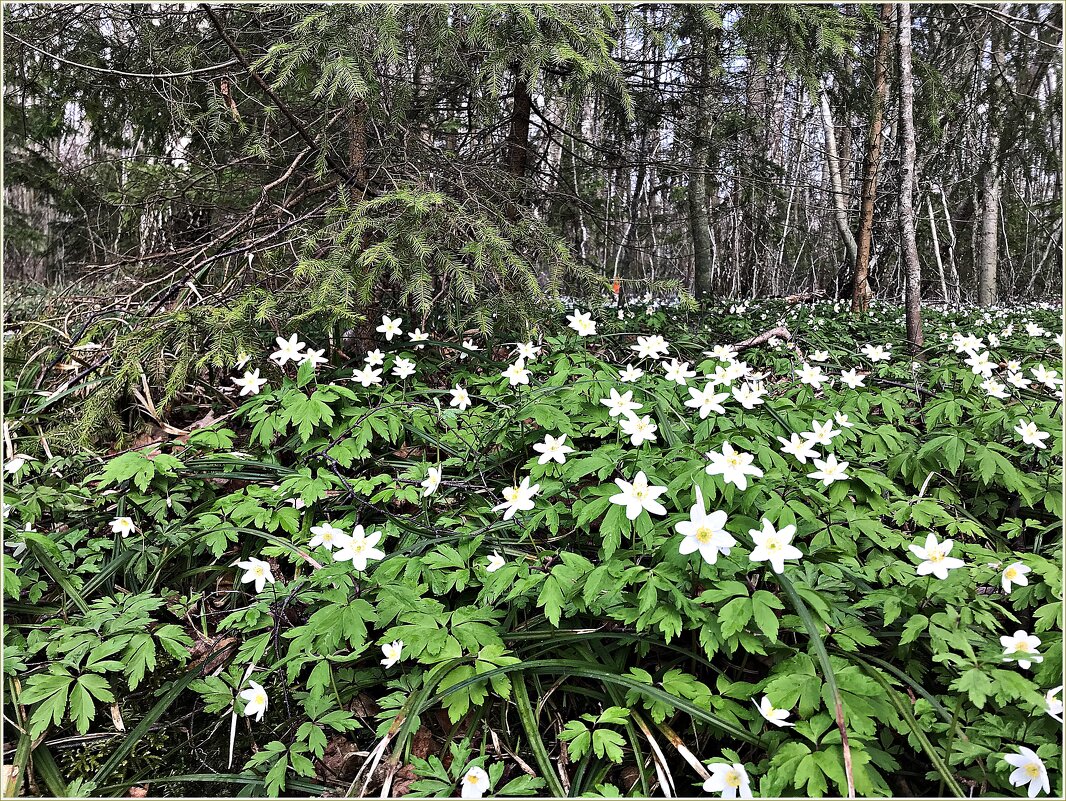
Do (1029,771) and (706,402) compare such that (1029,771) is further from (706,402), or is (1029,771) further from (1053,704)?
(706,402)

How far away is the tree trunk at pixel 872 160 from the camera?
530 cm

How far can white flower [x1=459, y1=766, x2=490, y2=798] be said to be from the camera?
4.30 feet

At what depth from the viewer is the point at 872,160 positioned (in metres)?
5.84

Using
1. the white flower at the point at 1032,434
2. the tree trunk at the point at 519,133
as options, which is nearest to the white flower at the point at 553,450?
the white flower at the point at 1032,434

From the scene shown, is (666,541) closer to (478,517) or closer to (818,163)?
(478,517)

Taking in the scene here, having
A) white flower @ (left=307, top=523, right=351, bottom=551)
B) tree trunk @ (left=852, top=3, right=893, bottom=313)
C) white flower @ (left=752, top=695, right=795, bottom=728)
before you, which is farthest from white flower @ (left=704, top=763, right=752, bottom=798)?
tree trunk @ (left=852, top=3, right=893, bottom=313)

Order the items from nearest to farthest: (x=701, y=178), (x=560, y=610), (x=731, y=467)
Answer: (x=560, y=610)
(x=731, y=467)
(x=701, y=178)

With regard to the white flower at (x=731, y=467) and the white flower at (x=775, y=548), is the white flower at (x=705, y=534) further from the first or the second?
the white flower at (x=731, y=467)

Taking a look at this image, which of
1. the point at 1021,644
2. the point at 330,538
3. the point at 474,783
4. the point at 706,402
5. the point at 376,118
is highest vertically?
the point at 376,118

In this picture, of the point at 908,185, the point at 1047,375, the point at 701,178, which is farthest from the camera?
the point at 701,178

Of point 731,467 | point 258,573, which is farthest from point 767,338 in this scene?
point 258,573

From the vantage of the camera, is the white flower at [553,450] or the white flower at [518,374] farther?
the white flower at [518,374]

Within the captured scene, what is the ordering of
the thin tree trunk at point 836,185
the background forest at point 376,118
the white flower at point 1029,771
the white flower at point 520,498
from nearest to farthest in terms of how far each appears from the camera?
the white flower at point 1029,771 → the white flower at point 520,498 → the background forest at point 376,118 → the thin tree trunk at point 836,185

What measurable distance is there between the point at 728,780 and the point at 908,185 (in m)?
4.64
